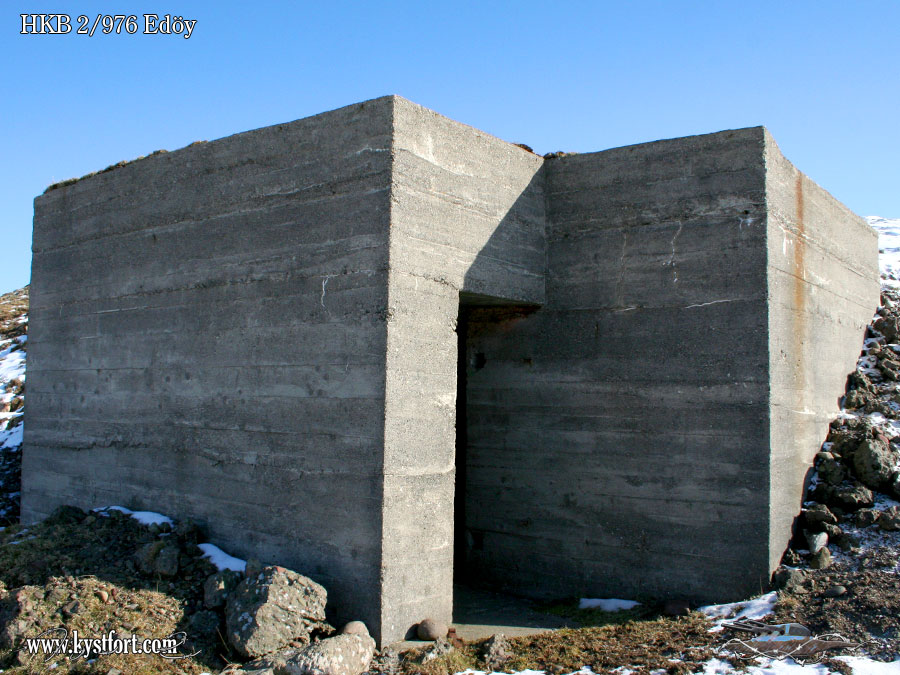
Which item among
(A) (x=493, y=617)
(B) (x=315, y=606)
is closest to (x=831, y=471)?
(A) (x=493, y=617)

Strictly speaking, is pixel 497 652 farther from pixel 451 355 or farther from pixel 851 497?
pixel 851 497

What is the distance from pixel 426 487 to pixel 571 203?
311 centimetres

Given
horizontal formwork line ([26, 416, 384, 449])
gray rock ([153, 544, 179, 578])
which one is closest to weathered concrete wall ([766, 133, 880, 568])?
horizontal formwork line ([26, 416, 384, 449])

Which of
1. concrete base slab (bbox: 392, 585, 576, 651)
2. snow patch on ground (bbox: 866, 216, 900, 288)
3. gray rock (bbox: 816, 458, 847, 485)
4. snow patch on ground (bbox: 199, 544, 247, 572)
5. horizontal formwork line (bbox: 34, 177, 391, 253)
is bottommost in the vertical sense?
concrete base slab (bbox: 392, 585, 576, 651)

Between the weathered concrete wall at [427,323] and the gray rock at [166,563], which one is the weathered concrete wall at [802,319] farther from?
the gray rock at [166,563]

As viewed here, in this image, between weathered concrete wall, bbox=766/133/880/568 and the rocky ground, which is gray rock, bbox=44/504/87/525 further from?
weathered concrete wall, bbox=766/133/880/568

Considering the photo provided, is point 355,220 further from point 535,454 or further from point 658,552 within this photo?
point 658,552

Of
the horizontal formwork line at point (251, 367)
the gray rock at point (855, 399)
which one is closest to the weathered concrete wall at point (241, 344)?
the horizontal formwork line at point (251, 367)

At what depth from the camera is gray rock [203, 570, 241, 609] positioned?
240 inches

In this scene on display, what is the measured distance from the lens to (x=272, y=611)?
566 centimetres

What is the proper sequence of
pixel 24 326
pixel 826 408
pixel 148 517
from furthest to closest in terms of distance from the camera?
pixel 24 326 < pixel 826 408 < pixel 148 517

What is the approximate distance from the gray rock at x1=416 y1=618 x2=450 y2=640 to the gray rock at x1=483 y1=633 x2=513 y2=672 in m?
0.36

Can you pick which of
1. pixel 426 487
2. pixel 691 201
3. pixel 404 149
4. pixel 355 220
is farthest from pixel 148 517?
pixel 691 201

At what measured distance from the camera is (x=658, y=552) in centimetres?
707
